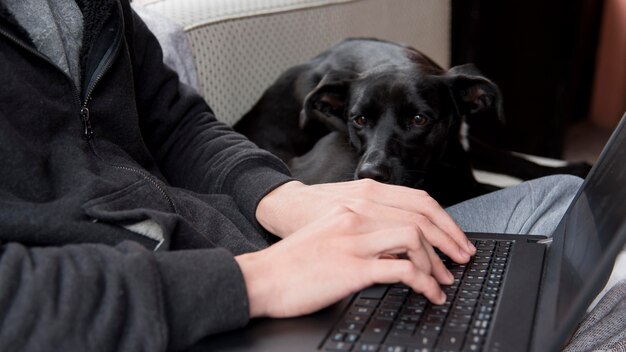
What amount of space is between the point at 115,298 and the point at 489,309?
0.39 metres

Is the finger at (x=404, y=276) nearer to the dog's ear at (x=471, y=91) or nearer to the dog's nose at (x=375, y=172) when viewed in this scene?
the dog's nose at (x=375, y=172)

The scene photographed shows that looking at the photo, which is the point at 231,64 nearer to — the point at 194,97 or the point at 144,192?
the point at 194,97

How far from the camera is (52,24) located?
3.25 ft

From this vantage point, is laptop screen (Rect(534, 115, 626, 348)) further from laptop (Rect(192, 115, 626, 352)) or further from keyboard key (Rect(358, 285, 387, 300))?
keyboard key (Rect(358, 285, 387, 300))

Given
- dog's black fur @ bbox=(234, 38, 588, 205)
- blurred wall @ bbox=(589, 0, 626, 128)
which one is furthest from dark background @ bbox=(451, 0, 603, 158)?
dog's black fur @ bbox=(234, 38, 588, 205)

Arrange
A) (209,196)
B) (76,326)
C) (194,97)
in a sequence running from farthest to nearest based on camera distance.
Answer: (194,97)
(209,196)
(76,326)

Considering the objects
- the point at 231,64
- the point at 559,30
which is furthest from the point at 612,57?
the point at 231,64

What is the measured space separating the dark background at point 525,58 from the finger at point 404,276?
7.26 ft

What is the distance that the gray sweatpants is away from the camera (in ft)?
3.67

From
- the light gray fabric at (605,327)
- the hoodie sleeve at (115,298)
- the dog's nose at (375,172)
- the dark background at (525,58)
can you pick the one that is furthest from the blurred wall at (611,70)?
the hoodie sleeve at (115,298)

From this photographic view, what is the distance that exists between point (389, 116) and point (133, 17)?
29.6 inches

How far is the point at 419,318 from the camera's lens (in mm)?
771

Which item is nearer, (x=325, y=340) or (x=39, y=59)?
(x=325, y=340)

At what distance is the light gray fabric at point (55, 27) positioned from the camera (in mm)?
965
